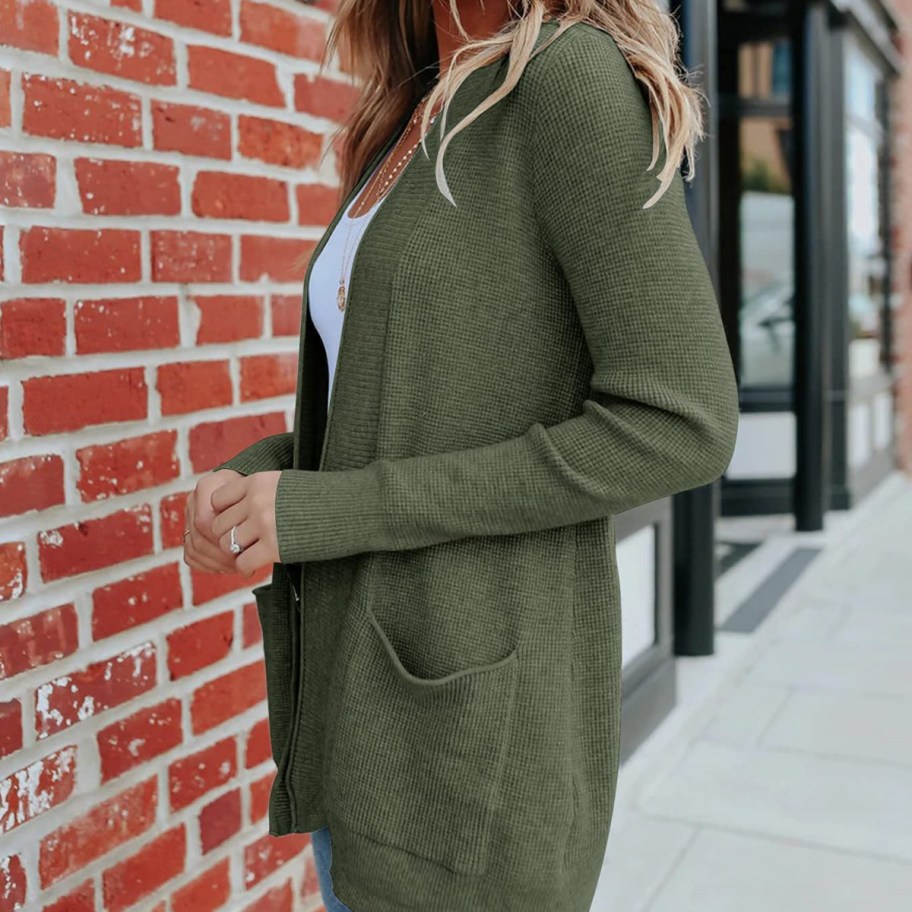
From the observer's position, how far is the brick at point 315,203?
2.26m

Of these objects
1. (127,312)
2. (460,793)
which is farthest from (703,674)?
(460,793)

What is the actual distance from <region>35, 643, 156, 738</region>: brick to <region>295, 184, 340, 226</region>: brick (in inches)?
34.6

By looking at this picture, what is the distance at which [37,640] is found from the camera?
1685 mm

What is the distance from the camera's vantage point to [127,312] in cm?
184

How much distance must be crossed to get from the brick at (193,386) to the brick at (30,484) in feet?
0.87

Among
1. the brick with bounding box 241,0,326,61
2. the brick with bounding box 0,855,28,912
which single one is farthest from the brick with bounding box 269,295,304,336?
the brick with bounding box 0,855,28,912

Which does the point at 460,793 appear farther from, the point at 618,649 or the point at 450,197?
the point at 450,197

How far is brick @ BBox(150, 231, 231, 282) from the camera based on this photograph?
74.9 inches

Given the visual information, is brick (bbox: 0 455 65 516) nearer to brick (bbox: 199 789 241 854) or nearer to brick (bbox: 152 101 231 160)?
brick (bbox: 152 101 231 160)

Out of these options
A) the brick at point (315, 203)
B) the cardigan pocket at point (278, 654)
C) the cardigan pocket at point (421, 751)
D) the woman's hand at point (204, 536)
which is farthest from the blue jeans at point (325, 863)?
the brick at point (315, 203)

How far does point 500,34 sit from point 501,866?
0.85m

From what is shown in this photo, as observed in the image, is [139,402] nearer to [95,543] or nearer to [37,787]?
[95,543]

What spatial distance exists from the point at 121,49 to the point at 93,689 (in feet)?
3.22

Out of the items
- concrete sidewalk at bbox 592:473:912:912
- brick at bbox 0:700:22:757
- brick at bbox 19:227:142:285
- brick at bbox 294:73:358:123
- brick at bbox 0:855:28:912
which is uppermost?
brick at bbox 294:73:358:123
